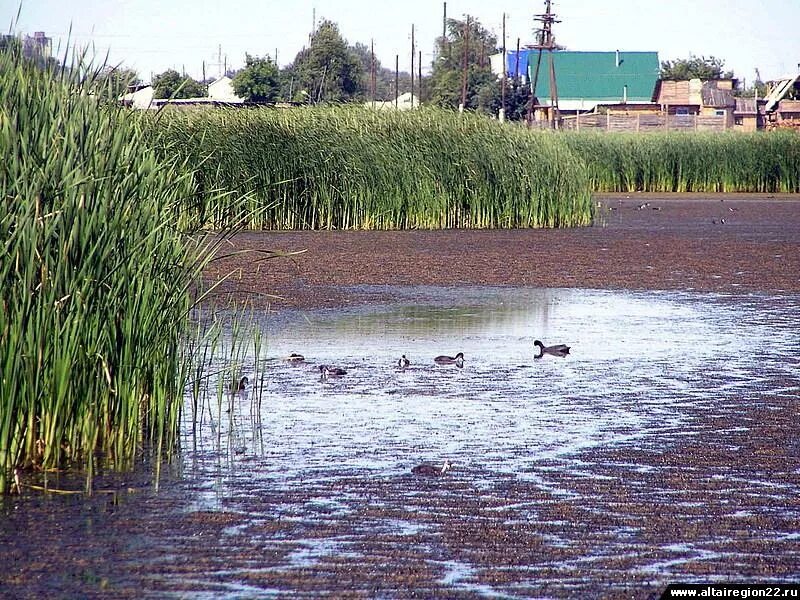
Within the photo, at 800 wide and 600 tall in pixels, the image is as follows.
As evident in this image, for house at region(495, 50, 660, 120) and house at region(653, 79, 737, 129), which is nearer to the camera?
house at region(653, 79, 737, 129)

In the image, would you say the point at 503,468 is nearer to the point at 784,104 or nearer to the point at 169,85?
the point at 169,85

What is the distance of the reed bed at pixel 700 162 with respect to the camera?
3491 cm

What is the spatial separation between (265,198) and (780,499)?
48.6 feet

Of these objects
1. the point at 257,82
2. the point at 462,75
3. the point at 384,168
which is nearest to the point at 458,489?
the point at 384,168

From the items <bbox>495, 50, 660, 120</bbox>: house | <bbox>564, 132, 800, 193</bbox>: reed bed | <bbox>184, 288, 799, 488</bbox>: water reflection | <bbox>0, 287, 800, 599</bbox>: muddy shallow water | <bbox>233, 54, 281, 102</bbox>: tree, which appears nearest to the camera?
<bbox>0, 287, 800, 599</bbox>: muddy shallow water

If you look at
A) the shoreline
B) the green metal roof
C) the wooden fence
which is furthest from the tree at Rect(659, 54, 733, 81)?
the shoreline

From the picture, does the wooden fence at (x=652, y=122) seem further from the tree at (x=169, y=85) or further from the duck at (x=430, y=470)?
the duck at (x=430, y=470)

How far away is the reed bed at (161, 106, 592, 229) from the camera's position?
65.0 ft

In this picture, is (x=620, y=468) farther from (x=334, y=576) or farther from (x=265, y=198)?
(x=265, y=198)

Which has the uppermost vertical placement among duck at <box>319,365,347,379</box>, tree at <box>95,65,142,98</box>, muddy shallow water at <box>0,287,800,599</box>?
tree at <box>95,65,142,98</box>

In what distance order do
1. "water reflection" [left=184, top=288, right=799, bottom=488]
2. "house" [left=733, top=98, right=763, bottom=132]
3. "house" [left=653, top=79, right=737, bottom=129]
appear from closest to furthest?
"water reflection" [left=184, top=288, right=799, bottom=488] → "house" [left=733, top=98, right=763, bottom=132] → "house" [left=653, top=79, right=737, bottom=129]

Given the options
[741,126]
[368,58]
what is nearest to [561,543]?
[741,126]

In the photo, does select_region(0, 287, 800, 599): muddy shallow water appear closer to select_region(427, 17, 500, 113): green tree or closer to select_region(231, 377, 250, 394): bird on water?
select_region(231, 377, 250, 394): bird on water

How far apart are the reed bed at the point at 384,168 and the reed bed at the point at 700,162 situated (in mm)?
13867
